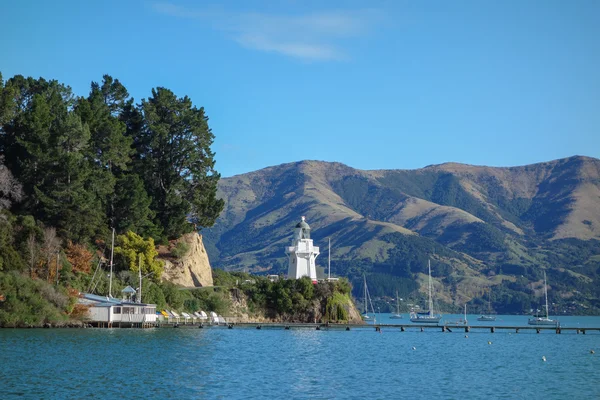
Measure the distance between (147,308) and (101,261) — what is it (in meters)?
8.69

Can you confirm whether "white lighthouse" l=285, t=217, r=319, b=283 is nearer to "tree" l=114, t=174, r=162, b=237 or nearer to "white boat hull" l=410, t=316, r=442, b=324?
"tree" l=114, t=174, r=162, b=237

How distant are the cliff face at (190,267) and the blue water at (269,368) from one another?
15054 mm

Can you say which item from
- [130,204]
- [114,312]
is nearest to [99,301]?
[114,312]

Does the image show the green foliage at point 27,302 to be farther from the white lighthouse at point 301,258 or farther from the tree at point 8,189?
the white lighthouse at point 301,258

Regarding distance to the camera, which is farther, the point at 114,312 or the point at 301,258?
the point at 301,258

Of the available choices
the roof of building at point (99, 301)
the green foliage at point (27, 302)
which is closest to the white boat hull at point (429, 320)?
the roof of building at point (99, 301)

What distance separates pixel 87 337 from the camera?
223 ft

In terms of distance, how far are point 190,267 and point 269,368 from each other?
4851 centimetres

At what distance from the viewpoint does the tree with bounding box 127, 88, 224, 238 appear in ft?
323

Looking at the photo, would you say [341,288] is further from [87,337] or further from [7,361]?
[7,361]

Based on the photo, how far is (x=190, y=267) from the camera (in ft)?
329

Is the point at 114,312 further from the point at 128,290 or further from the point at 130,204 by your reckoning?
the point at 130,204

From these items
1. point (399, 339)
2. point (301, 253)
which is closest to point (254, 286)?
point (301, 253)

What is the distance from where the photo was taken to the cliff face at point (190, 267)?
320 ft
